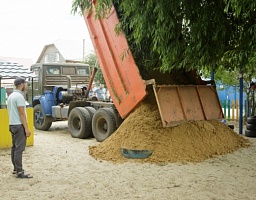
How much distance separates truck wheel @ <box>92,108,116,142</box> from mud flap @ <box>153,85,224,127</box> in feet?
7.02

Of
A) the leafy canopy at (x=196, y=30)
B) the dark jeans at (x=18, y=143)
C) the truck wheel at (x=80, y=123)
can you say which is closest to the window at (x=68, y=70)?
the truck wheel at (x=80, y=123)

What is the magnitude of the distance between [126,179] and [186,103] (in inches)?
110

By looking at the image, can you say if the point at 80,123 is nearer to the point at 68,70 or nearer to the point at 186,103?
the point at 68,70

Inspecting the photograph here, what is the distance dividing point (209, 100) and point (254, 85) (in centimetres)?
475

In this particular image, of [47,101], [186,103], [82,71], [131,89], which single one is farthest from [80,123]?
[186,103]

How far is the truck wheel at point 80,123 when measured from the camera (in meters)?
9.89

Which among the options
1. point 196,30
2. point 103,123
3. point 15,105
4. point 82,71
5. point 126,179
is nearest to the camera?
point 196,30

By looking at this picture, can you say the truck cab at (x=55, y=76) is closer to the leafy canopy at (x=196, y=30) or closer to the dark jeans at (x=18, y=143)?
the dark jeans at (x=18, y=143)

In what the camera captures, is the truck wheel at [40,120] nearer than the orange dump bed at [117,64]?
No

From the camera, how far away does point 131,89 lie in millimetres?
7625

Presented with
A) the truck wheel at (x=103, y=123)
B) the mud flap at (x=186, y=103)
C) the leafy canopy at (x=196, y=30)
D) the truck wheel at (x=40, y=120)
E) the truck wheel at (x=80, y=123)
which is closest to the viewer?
the leafy canopy at (x=196, y=30)

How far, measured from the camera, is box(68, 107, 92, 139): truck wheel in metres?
9.89

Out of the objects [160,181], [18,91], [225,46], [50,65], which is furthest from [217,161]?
[50,65]

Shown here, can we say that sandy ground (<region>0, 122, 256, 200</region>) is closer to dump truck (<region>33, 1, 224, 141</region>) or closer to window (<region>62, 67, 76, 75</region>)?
dump truck (<region>33, 1, 224, 141</region>)
